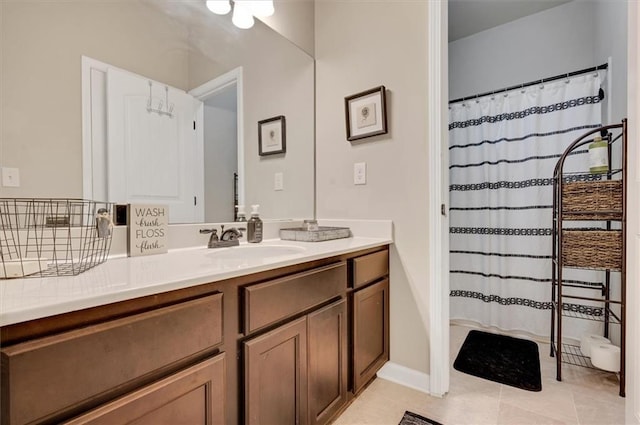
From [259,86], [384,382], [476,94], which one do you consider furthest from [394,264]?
[476,94]

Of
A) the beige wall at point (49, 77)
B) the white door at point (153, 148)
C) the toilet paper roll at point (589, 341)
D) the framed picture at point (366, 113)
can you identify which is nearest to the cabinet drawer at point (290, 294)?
the white door at point (153, 148)

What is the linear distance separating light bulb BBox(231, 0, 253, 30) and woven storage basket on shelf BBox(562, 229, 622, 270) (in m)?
2.14

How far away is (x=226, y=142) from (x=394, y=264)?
1.12 meters

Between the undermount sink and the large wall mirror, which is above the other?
the large wall mirror

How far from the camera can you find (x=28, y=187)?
90cm

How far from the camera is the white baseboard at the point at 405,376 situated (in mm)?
1557

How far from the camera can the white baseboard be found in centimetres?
156

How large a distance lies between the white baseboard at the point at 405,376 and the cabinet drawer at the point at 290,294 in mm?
724

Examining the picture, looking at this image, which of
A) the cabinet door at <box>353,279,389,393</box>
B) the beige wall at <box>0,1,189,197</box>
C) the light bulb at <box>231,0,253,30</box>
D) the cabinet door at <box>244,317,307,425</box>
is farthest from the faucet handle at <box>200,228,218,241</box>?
the light bulb at <box>231,0,253,30</box>

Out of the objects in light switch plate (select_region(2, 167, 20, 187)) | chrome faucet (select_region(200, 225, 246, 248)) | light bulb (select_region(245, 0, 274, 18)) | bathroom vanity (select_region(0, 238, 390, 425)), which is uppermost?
light bulb (select_region(245, 0, 274, 18))

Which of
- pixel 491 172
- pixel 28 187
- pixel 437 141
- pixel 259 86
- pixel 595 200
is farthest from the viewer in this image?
pixel 491 172

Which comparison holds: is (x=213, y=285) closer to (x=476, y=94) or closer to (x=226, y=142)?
(x=226, y=142)

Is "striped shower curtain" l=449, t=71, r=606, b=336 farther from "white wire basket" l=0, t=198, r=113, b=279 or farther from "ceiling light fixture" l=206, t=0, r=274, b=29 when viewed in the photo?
"white wire basket" l=0, t=198, r=113, b=279

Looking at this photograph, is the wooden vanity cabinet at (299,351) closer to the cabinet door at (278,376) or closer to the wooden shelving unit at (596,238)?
the cabinet door at (278,376)
